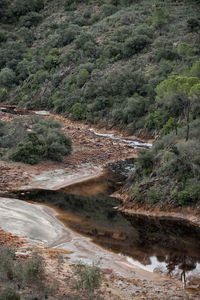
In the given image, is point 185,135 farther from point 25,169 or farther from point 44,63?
point 44,63

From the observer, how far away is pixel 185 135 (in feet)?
116

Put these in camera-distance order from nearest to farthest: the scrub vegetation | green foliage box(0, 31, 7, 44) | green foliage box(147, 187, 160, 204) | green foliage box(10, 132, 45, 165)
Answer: green foliage box(147, 187, 160, 204) → the scrub vegetation → green foliage box(10, 132, 45, 165) → green foliage box(0, 31, 7, 44)

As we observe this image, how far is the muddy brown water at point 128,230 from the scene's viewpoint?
73.3ft

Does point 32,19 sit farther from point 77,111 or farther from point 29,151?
point 29,151

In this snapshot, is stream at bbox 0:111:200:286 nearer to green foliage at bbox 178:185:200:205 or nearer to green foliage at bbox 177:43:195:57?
green foliage at bbox 178:185:200:205

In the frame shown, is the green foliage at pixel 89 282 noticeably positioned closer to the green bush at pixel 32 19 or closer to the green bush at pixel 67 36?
the green bush at pixel 67 36

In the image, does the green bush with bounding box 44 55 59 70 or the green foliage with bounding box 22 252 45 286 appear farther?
the green bush with bounding box 44 55 59 70

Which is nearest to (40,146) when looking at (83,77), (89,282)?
(89,282)

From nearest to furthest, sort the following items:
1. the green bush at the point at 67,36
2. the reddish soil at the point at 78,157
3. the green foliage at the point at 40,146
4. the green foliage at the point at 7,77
Result: the reddish soil at the point at 78,157 < the green foliage at the point at 40,146 < the green foliage at the point at 7,77 < the green bush at the point at 67,36

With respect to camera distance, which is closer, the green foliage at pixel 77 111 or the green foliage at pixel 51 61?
the green foliage at pixel 77 111

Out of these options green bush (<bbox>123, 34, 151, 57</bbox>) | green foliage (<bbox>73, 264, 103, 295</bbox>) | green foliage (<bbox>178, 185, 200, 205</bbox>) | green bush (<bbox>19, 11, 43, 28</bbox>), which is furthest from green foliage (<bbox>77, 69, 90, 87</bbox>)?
green foliage (<bbox>73, 264, 103, 295</bbox>)

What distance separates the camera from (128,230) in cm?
2692

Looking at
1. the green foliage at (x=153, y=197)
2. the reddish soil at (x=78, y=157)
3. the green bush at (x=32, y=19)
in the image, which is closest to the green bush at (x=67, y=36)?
the green bush at (x=32, y=19)

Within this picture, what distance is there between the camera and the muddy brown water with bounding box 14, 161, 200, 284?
22.3m
